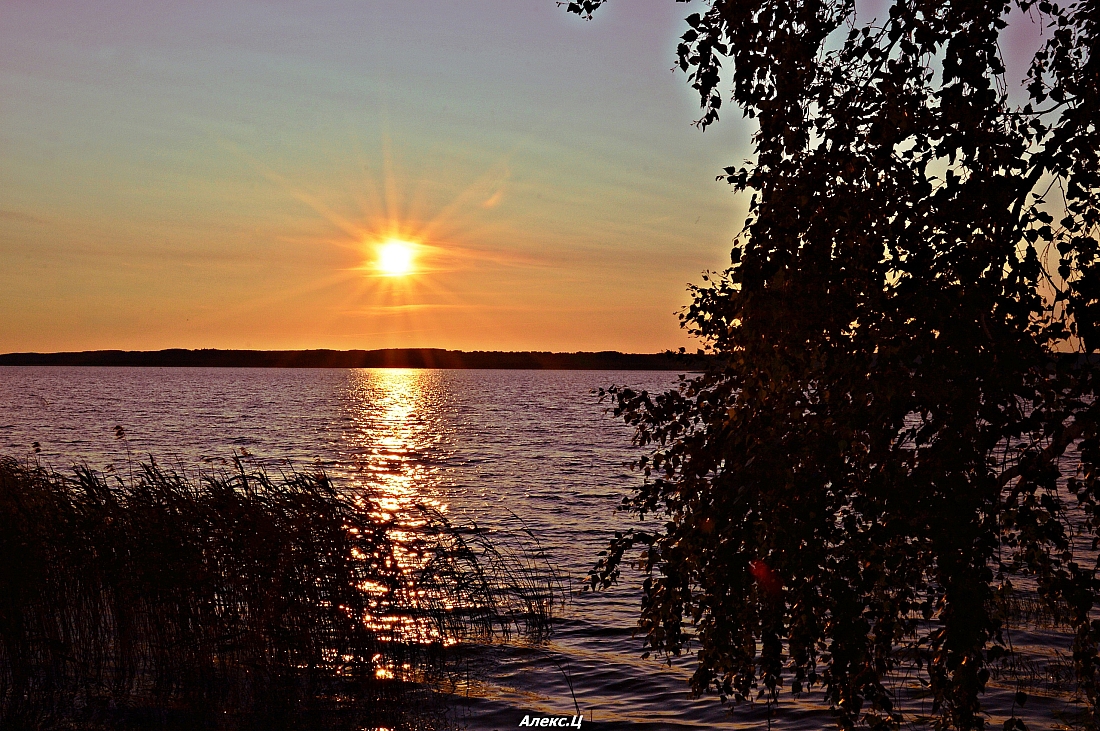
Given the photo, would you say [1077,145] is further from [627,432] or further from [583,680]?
[627,432]

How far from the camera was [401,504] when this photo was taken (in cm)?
3062

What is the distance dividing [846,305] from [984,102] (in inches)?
51.5

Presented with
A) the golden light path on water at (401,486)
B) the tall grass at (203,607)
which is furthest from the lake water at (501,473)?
the tall grass at (203,607)

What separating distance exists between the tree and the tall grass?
832 centimetres

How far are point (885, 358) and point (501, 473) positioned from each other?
39646 mm

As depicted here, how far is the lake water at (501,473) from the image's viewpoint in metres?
13.2

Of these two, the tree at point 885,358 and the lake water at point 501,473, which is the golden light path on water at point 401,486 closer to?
the lake water at point 501,473

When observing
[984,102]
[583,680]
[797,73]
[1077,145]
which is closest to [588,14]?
[797,73]

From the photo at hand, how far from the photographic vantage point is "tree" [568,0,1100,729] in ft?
15.9

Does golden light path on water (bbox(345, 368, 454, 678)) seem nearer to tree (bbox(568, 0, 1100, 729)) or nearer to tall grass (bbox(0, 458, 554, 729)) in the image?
tall grass (bbox(0, 458, 554, 729))

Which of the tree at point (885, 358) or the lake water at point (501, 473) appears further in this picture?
the lake water at point (501, 473)

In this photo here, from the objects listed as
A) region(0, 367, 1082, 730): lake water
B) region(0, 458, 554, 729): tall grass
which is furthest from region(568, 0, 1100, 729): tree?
region(0, 458, 554, 729): tall grass

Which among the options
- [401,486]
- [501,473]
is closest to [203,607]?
[401,486]

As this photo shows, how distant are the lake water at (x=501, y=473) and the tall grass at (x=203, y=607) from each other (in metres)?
1.53
